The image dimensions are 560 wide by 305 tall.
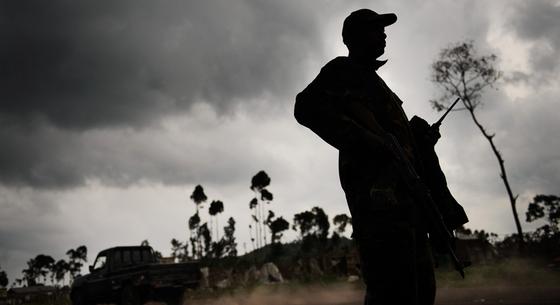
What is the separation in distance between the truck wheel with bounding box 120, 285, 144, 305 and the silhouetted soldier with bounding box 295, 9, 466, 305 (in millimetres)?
13022

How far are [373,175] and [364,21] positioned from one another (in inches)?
38.7

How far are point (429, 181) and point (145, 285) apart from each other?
1281 centimetres

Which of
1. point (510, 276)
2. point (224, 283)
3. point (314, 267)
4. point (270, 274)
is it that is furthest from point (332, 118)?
point (270, 274)

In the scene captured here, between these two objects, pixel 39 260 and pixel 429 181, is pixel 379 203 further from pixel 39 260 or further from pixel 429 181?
pixel 39 260

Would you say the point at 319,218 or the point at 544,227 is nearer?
the point at 544,227

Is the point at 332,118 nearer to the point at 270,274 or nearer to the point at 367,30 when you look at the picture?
the point at 367,30

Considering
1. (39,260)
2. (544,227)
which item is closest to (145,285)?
(544,227)

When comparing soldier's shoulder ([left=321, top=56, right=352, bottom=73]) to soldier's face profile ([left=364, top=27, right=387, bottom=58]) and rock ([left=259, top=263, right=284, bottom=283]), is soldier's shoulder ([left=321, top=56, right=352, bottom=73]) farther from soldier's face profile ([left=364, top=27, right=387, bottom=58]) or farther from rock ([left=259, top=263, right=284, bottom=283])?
rock ([left=259, top=263, right=284, bottom=283])

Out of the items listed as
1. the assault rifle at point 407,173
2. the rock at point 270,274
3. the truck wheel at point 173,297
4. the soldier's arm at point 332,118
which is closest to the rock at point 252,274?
the rock at point 270,274

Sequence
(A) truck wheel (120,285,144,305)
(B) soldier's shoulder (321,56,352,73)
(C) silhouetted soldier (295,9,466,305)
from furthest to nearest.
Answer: (A) truck wheel (120,285,144,305) → (B) soldier's shoulder (321,56,352,73) → (C) silhouetted soldier (295,9,466,305)

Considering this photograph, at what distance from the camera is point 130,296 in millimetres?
14016

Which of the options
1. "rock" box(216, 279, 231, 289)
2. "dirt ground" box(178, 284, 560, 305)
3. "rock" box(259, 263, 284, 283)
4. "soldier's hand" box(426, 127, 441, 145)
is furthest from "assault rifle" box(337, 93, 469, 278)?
"rock" box(259, 263, 284, 283)

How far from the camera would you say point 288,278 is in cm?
2514

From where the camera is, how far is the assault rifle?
2363mm
